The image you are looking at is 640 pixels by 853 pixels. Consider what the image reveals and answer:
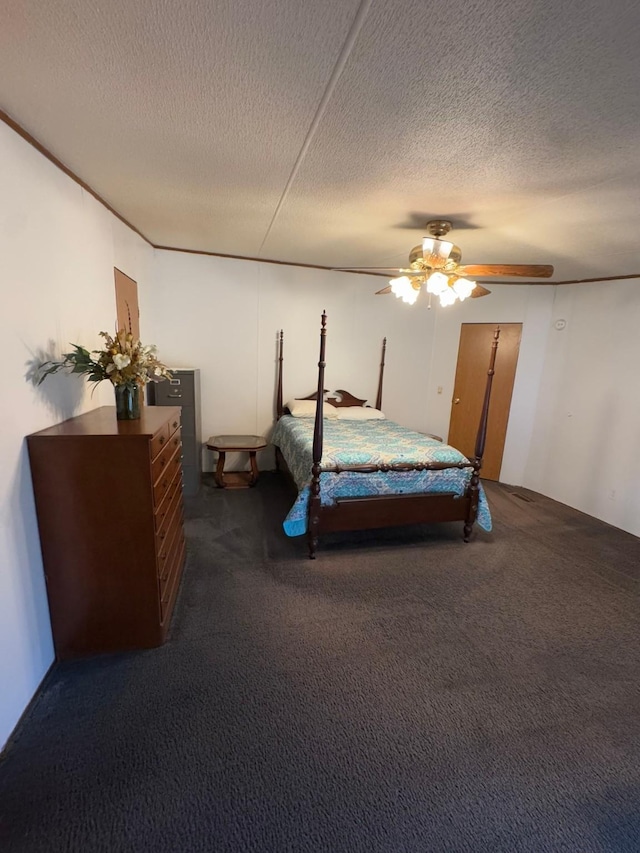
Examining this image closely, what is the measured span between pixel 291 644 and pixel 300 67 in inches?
97.6

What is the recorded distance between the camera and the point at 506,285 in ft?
14.4

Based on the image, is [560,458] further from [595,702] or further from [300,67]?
[300,67]

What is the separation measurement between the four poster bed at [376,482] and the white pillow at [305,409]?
29.6 inches

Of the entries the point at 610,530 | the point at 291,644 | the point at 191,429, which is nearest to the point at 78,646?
the point at 291,644

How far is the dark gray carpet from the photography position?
1.23 metres

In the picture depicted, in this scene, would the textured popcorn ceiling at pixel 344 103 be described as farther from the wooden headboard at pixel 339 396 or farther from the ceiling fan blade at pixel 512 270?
the wooden headboard at pixel 339 396

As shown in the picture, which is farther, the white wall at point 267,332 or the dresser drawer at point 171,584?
the white wall at point 267,332

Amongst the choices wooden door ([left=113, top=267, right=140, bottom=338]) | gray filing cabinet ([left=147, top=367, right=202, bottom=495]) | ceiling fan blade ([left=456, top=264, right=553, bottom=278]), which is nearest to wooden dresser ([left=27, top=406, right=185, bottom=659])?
wooden door ([left=113, top=267, right=140, bottom=338])

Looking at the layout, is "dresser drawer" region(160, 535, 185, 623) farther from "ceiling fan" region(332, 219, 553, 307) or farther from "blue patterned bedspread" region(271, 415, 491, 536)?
"ceiling fan" region(332, 219, 553, 307)

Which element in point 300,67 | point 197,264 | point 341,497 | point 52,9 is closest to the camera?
point 52,9

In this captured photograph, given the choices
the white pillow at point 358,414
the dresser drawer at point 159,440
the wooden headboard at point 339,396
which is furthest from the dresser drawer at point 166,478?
the white pillow at point 358,414

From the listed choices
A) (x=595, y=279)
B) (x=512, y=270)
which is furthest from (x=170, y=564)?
(x=595, y=279)

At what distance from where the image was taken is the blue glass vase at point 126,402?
194 cm

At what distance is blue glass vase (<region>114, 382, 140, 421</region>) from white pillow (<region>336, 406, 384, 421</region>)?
2.58 m
